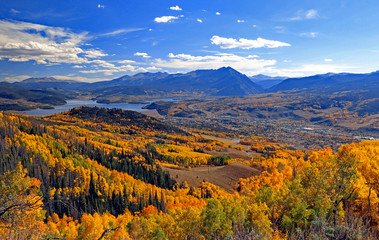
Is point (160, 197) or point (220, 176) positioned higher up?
point (160, 197)

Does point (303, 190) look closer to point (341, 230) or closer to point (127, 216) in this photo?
point (341, 230)

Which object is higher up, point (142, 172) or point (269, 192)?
point (269, 192)

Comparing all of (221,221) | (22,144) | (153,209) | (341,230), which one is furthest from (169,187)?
(341,230)

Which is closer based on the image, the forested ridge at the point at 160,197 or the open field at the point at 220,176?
the forested ridge at the point at 160,197

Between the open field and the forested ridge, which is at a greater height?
the forested ridge

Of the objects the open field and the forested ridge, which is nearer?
the forested ridge

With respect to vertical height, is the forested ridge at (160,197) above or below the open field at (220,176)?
above

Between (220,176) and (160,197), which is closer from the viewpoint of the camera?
(160,197)

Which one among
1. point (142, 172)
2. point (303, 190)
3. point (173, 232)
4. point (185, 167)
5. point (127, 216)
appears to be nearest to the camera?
point (303, 190)
